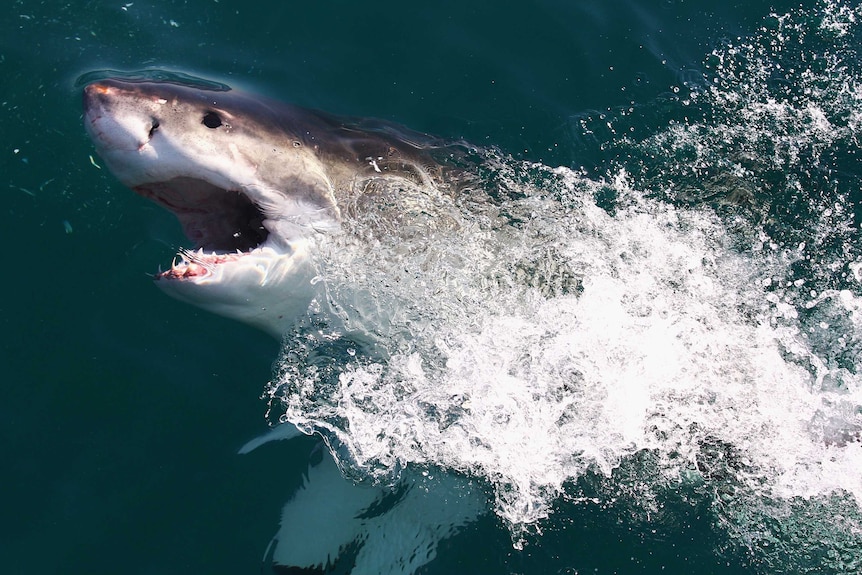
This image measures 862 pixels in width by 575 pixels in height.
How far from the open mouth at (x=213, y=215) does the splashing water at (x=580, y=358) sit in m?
0.32

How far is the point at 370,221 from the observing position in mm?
3623

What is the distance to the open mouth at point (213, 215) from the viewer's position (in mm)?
3340

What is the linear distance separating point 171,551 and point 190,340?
104 centimetres

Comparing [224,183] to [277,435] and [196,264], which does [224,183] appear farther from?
[277,435]

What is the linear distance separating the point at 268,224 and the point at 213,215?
0.81 feet

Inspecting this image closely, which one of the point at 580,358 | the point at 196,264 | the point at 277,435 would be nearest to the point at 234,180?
the point at 196,264

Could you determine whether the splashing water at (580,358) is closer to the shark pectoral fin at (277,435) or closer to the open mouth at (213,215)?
the shark pectoral fin at (277,435)

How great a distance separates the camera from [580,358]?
11.9ft

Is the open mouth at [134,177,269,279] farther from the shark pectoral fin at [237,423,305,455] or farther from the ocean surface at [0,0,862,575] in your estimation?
the shark pectoral fin at [237,423,305,455]

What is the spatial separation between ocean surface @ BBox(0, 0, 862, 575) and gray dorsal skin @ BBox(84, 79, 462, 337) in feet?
0.84

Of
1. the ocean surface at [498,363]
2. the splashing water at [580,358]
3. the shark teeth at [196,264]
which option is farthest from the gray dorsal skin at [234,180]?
the ocean surface at [498,363]

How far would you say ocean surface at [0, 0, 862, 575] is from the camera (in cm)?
335

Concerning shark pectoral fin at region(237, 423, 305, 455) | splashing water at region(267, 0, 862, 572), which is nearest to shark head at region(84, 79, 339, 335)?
splashing water at region(267, 0, 862, 572)

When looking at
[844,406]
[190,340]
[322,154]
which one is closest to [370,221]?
[322,154]
